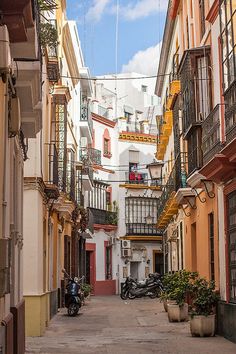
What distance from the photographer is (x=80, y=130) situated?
3400 cm

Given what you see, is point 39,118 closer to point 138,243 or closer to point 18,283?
point 18,283

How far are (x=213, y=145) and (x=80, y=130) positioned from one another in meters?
20.6

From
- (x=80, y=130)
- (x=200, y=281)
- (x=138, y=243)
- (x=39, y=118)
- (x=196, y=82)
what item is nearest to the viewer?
(x=39, y=118)

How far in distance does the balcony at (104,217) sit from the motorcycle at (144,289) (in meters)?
6.56

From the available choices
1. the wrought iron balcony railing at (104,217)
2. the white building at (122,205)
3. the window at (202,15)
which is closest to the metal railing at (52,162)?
the window at (202,15)

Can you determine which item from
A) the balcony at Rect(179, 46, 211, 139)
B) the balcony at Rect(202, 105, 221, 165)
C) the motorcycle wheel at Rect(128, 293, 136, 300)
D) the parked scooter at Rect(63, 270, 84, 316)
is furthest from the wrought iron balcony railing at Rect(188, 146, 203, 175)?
the motorcycle wheel at Rect(128, 293, 136, 300)

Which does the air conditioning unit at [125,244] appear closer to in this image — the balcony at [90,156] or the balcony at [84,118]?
the balcony at [90,156]

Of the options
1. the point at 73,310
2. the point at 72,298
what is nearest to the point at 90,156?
the point at 72,298

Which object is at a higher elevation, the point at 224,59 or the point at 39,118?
the point at 224,59

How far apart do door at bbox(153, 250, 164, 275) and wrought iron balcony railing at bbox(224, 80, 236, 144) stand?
102ft

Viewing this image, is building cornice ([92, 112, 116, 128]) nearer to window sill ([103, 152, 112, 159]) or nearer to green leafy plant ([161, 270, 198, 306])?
window sill ([103, 152, 112, 159])

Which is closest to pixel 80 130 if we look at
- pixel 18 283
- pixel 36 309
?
pixel 36 309

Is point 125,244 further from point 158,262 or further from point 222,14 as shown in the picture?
point 222,14

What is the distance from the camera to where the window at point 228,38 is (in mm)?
12094
